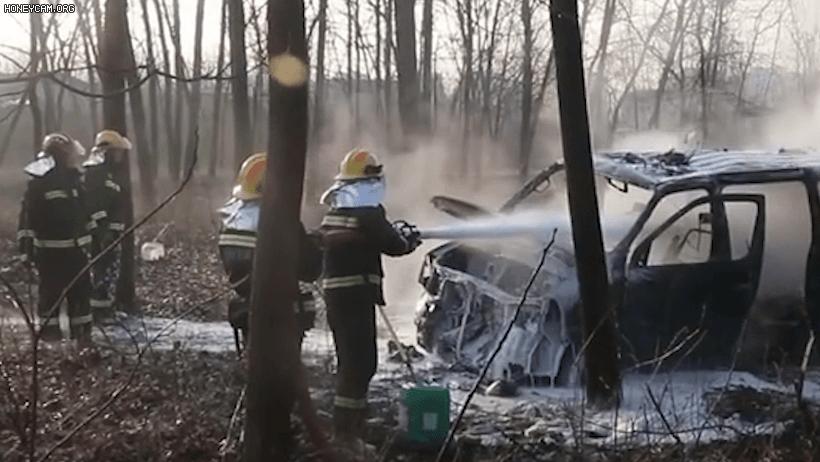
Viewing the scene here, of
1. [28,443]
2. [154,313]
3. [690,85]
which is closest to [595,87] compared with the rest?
[690,85]

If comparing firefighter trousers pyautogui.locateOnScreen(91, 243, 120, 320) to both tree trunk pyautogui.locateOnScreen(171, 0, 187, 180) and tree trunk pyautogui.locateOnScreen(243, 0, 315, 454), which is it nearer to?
tree trunk pyautogui.locateOnScreen(243, 0, 315, 454)

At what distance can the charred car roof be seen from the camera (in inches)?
283

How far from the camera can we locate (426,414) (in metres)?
5.64

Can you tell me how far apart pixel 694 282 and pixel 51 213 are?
525cm

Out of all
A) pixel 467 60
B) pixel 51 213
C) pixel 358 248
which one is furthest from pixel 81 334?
pixel 467 60

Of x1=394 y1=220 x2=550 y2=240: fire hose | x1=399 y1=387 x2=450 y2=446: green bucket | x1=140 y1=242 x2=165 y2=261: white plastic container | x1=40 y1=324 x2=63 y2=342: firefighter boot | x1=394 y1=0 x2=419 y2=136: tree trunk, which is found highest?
x1=394 y1=0 x2=419 y2=136: tree trunk

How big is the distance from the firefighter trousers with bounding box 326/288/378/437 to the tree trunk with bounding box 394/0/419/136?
472 inches

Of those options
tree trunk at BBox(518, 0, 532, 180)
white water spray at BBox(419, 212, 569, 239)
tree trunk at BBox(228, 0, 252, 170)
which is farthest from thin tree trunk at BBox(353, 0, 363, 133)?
white water spray at BBox(419, 212, 569, 239)

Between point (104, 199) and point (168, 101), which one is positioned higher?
point (168, 101)

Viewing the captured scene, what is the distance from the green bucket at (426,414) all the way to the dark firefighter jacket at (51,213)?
163 inches

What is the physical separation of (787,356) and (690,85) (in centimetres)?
3092

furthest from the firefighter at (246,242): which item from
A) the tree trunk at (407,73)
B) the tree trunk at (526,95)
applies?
the tree trunk at (526,95)

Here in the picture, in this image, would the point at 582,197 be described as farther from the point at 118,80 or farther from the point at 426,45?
the point at 426,45

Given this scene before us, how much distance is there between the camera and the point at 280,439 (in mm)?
4160
